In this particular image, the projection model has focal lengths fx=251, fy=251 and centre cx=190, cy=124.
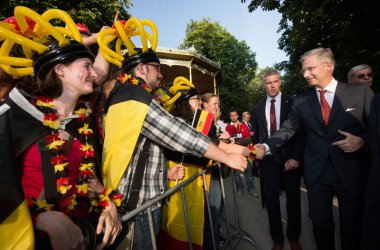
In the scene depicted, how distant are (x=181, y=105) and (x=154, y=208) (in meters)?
2.02

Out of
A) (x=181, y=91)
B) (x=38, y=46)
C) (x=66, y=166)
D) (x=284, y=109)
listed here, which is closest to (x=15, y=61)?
(x=38, y=46)

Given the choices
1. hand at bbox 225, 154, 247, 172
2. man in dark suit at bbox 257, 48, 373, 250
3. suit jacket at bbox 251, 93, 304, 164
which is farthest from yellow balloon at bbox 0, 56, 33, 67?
suit jacket at bbox 251, 93, 304, 164

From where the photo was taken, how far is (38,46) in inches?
59.5

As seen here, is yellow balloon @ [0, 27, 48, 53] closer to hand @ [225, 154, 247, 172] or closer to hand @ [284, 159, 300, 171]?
hand @ [225, 154, 247, 172]

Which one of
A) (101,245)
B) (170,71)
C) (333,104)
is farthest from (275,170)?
(170,71)

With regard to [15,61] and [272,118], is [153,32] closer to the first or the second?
[15,61]

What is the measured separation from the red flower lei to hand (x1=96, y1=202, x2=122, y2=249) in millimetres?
100

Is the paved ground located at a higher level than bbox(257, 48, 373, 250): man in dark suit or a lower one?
lower

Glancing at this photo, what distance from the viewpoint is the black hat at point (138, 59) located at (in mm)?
2237

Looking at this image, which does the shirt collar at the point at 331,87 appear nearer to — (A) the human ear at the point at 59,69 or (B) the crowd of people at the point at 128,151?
(B) the crowd of people at the point at 128,151

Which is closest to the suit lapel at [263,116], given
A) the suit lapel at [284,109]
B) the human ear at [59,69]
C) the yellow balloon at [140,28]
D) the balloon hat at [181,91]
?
the suit lapel at [284,109]

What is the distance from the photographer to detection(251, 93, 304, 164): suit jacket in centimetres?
345

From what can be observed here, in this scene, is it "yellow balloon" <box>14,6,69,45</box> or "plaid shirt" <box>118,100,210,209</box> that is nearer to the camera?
"yellow balloon" <box>14,6,69,45</box>

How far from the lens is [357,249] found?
2.63 metres
